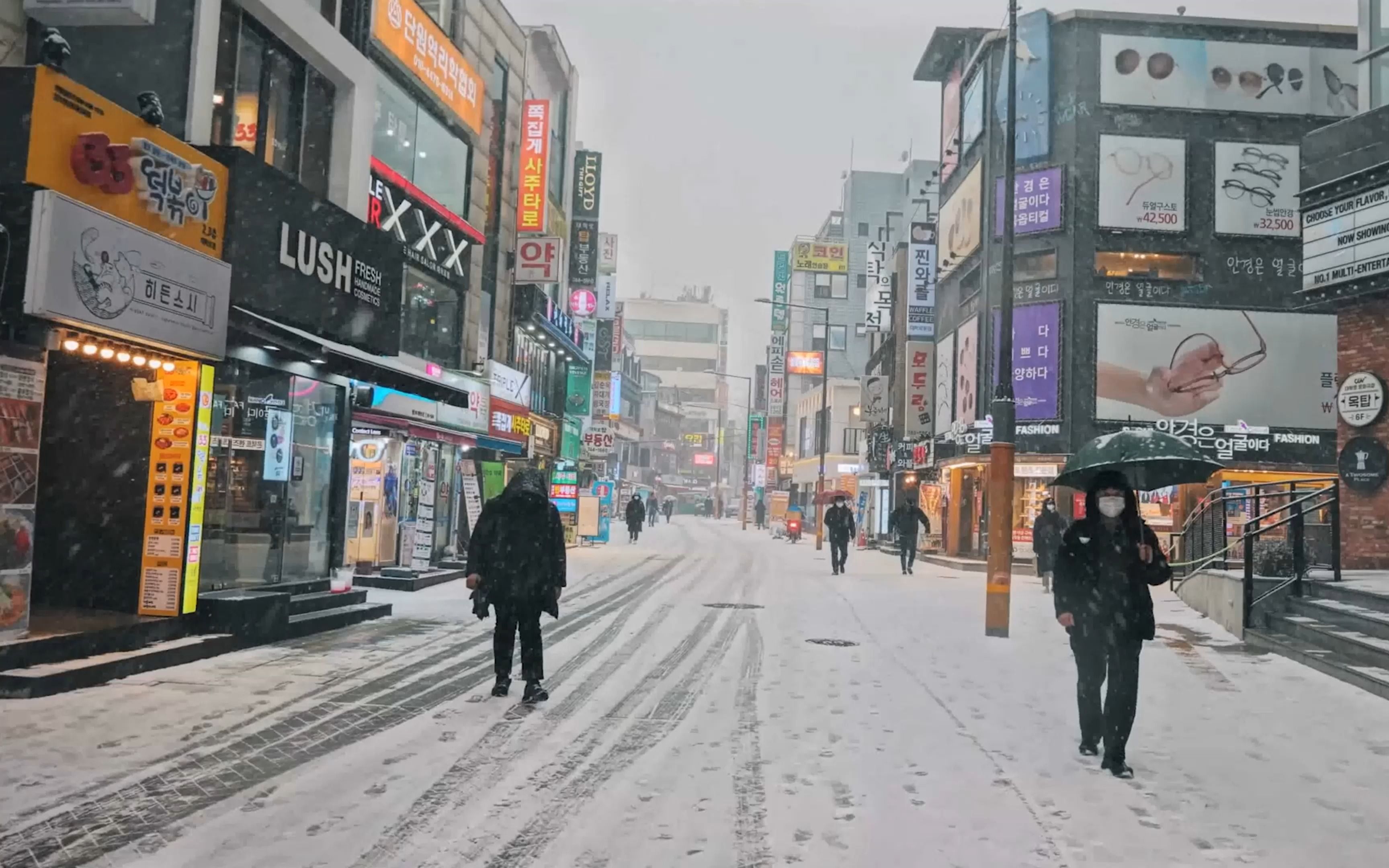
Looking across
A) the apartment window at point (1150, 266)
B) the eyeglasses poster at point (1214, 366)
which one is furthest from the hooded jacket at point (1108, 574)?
the apartment window at point (1150, 266)

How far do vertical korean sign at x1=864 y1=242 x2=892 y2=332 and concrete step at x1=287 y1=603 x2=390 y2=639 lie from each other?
3516 cm

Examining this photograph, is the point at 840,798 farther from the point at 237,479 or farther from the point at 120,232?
the point at 237,479

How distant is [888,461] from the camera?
41406 millimetres

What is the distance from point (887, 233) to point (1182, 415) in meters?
51.0

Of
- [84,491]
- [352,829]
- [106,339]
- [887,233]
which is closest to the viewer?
[352,829]

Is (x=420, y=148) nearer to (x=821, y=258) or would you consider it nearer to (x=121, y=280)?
(x=121, y=280)

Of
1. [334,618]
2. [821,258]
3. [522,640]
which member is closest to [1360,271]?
[522,640]

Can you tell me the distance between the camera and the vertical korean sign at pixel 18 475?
7.75 m

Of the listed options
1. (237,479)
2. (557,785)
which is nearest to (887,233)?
(237,479)

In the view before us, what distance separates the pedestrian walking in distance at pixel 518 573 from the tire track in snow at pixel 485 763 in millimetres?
452

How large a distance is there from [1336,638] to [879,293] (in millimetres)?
37555

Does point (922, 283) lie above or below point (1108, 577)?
above

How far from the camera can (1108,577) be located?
6.21 m

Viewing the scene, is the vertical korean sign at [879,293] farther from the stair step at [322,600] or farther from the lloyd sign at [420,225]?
the stair step at [322,600]
